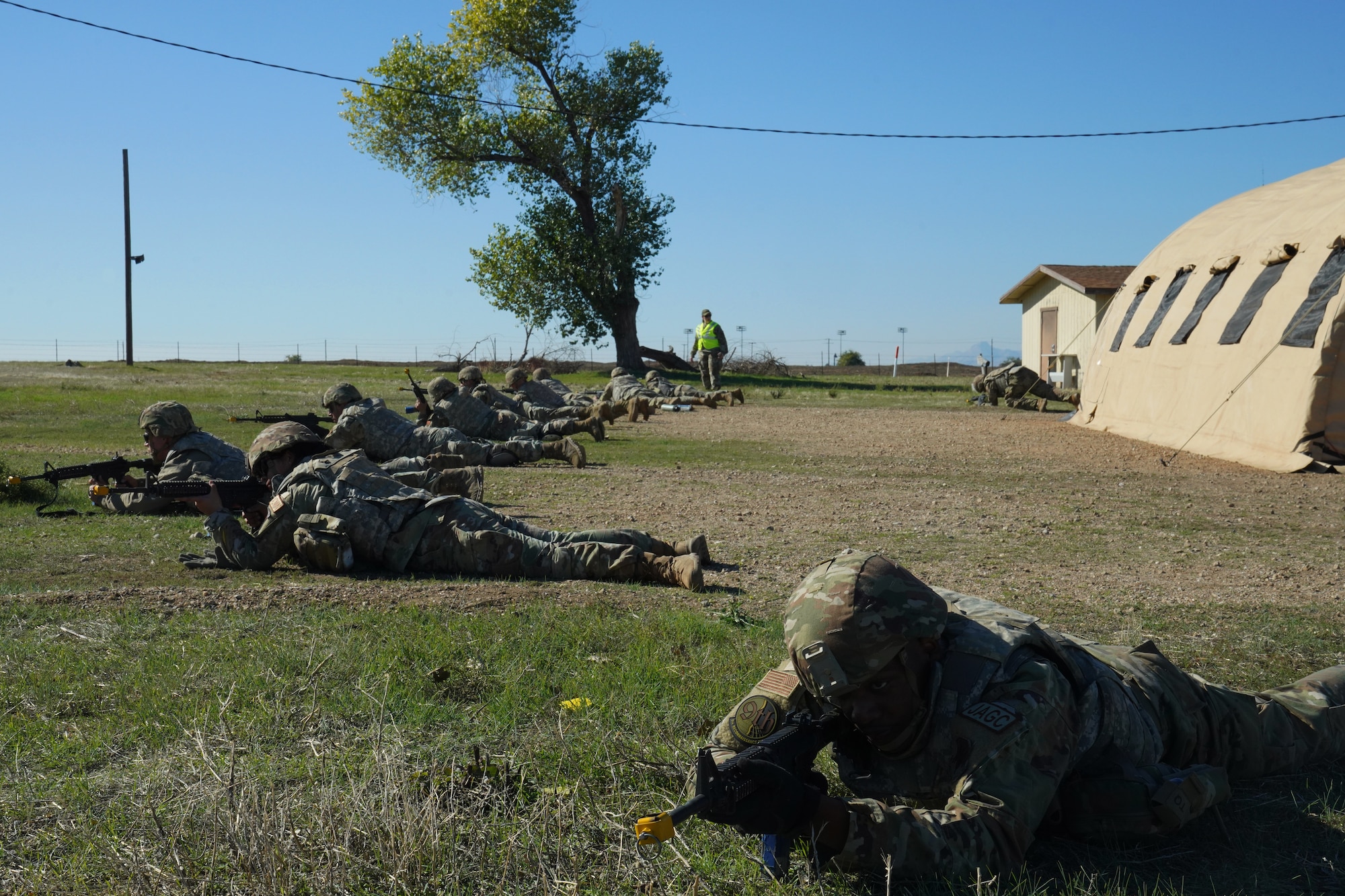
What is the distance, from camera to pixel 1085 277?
32750mm

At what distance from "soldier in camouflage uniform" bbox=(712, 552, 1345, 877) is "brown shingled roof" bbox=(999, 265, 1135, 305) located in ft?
97.3

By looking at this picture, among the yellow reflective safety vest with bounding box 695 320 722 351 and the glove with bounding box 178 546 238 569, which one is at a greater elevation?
the yellow reflective safety vest with bounding box 695 320 722 351

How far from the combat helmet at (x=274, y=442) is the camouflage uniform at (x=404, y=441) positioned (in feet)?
9.45

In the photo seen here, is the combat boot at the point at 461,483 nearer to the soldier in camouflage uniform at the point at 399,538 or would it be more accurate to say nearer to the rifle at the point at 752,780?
the soldier in camouflage uniform at the point at 399,538

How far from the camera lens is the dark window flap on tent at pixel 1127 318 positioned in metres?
20.0

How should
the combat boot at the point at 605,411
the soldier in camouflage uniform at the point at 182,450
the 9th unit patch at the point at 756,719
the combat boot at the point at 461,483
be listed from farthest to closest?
the combat boot at the point at 605,411 → the combat boot at the point at 461,483 → the soldier in camouflage uniform at the point at 182,450 → the 9th unit patch at the point at 756,719

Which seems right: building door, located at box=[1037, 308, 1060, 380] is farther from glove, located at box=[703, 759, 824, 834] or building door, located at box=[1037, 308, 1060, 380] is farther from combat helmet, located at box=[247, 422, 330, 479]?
glove, located at box=[703, 759, 824, 834]

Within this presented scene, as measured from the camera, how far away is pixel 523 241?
3875 centimetres

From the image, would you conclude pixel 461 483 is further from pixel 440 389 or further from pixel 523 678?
pixel 440 389

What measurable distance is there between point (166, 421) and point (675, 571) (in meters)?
5.00

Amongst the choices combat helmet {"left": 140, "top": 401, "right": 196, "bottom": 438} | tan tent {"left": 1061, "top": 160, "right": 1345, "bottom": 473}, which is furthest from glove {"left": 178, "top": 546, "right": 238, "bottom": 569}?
tan tent {"left": 1061, "top": 160, "right": 1345, "bottom": 473}

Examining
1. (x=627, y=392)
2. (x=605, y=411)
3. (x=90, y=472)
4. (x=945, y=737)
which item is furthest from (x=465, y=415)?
(x=945, y=737)

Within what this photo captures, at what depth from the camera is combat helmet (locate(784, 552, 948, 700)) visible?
2967 mm

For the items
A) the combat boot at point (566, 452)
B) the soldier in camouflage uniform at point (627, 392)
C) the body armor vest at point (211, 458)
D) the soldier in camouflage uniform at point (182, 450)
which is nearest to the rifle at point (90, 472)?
the soldier in camouflage uniform at point (182, 450)
